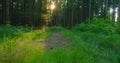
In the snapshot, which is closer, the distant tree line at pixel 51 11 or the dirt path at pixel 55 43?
the dirt path at pixel 55 43

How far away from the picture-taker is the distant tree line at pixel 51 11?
38394mm

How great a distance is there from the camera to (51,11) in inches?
1764

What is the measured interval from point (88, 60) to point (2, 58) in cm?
186

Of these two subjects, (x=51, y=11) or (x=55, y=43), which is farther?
(x=51, y=11)

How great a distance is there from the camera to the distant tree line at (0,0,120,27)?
3839cm

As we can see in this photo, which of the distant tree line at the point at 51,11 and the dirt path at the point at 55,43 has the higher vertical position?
the distant tree line at the point at 51,11

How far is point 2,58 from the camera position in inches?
205

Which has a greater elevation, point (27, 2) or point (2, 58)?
point (27, 2)

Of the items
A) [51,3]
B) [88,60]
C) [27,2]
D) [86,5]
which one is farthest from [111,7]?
[88,60]

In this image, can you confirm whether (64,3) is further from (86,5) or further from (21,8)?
(21,8)

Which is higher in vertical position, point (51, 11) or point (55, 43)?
point (51, 11)

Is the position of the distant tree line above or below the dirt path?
above

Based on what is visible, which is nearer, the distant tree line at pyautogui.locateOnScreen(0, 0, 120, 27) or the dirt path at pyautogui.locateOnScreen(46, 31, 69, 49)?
the dirt path at pyautogui.locateOnScreen(46, 31, 69, 49)

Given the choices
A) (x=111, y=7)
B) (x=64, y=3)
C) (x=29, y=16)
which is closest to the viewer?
(x=29, y=16)
